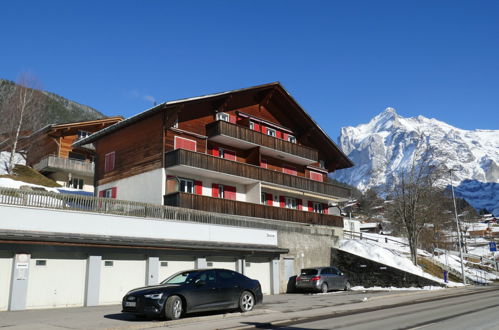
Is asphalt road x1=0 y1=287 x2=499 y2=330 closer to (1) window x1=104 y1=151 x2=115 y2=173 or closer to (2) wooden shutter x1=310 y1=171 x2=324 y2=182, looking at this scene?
(1) window x1=104 y1=151 x2=115 y2=173

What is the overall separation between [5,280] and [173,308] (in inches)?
299

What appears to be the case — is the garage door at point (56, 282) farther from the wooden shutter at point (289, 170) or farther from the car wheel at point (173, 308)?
the wooden shutter at point (289, 170)

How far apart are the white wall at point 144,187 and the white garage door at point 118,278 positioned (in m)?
8.16

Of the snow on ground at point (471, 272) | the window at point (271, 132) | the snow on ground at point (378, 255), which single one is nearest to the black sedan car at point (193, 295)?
the snow on ground at point (378, 255)

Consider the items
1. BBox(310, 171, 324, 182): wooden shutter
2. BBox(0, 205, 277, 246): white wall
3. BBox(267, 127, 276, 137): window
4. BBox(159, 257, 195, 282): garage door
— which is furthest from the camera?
BBox(310, 171, 324, 182): wooden shutter

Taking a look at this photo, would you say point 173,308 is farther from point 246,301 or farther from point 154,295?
point 246,301

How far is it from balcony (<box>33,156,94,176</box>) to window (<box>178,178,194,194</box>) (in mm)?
23720

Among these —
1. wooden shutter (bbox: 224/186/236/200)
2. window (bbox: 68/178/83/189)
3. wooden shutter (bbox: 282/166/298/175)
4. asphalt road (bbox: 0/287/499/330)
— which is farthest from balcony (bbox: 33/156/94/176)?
asphalt road (bbox: 0/287/499/330)

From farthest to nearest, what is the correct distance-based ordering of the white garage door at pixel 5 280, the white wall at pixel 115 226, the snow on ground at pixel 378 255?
the snow on ground at pixel 378 255
the white wall at pixel 115 226
the white garage door at pixel 5 280

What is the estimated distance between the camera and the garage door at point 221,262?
2427cm

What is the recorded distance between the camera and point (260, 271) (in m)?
27.2

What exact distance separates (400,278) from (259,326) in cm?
2063

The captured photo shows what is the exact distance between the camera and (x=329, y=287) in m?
26.2

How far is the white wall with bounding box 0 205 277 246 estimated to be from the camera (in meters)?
17.2
